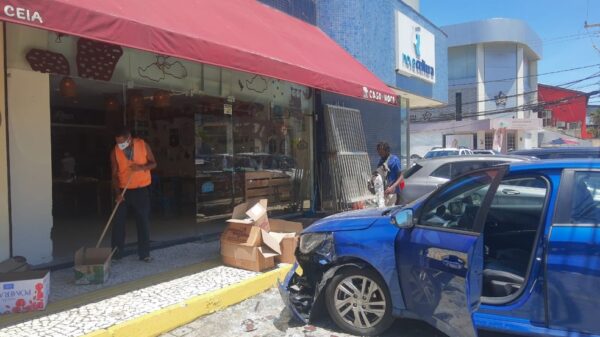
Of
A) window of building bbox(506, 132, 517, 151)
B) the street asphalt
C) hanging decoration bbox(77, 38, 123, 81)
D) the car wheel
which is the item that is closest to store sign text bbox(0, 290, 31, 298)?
the street asphalt

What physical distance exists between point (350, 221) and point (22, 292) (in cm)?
314

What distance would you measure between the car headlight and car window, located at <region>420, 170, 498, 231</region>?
0.94 m

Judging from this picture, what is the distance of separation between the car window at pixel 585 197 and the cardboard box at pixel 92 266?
15.4 feet

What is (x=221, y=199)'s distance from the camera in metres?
9.03

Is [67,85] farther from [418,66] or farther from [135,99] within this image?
[418,66]

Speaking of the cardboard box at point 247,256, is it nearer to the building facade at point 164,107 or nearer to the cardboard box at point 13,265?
the building facade at point 164,107

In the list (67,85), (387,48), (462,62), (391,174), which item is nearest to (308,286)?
(391,174)

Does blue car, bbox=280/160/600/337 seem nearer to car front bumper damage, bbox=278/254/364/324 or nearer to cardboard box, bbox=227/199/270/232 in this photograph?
car front bumper damage, bbox=278/254/364/324

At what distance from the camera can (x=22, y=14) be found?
3.79 metres

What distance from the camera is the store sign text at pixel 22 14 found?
3696 millimetres

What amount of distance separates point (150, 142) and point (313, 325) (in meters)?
7.49

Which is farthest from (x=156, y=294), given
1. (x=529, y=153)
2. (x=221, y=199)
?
(x=529, y=153)

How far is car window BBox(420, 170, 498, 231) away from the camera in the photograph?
3959mm

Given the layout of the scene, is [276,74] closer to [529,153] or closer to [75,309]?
[75,309]
